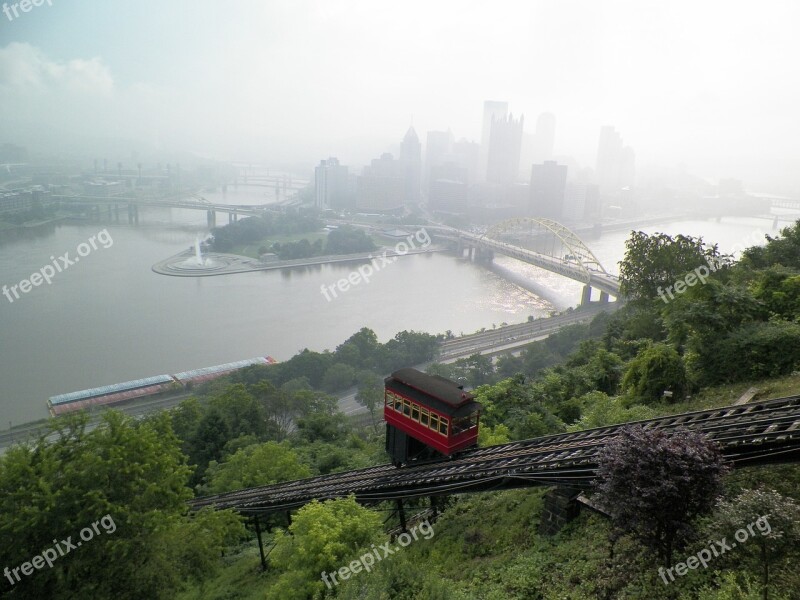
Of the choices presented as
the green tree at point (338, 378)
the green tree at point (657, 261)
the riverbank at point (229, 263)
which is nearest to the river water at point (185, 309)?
the riverbank at point (229, 263)

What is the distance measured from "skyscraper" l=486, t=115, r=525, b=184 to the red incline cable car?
186 ft

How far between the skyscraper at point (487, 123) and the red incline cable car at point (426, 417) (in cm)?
6026

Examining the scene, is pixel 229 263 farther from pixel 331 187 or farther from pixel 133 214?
pixel 331 187

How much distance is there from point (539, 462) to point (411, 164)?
58.6 metres

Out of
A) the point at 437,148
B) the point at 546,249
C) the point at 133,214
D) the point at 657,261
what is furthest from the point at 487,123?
the point at 657,261

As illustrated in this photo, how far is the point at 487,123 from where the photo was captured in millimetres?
69750

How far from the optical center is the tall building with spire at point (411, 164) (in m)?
59.2

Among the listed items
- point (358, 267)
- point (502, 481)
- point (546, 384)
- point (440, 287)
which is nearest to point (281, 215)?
point (358, 267)

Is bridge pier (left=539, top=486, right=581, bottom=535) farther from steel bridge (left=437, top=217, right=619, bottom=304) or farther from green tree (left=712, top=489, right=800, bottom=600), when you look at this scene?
steel bridge (left=437, top=217, right=619, bottom=304)

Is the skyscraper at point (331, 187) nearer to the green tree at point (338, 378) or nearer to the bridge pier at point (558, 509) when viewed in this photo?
the green tree at point (338, 378)

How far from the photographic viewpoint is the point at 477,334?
83.3ft

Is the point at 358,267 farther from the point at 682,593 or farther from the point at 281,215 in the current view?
the point at 682,593

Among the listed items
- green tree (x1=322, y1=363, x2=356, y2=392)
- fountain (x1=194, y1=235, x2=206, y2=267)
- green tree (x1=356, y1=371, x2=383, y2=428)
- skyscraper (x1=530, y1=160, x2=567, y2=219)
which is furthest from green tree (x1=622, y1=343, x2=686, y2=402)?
skyscraper (x1=530, y1=160, x2=567, y2=219)

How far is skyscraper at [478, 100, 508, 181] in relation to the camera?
2579 inches
